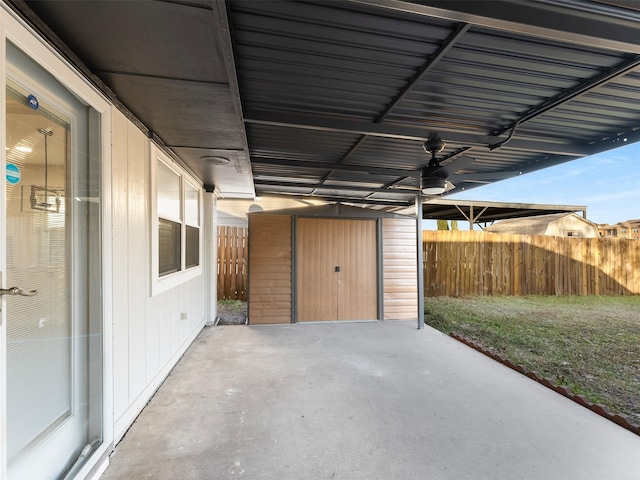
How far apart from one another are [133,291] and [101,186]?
863 mm

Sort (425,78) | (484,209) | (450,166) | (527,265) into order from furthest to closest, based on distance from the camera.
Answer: (484,209)
(527,265)
(450,166)
(425,78)

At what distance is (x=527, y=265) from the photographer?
8023 mm

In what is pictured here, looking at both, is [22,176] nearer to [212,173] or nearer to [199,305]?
[212,173]

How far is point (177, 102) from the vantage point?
6.37 ft

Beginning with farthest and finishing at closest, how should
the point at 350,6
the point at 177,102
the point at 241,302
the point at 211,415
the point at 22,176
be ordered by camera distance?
the point at 241,302 → the point at 211,415 → the point at 177,102 → the point at 350,6 → the point at 22,176

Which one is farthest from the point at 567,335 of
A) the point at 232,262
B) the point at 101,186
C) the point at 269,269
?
the point at 232,262

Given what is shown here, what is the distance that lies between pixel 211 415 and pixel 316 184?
13.4ft

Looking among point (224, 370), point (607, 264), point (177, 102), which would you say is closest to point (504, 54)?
point (177, 102)

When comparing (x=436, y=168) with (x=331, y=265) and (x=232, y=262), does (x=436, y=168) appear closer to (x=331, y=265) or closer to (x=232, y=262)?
(x=331, y=265)

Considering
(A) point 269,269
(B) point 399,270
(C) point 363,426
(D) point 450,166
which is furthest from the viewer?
(B) point 399,270

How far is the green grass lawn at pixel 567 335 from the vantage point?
3.09 meters

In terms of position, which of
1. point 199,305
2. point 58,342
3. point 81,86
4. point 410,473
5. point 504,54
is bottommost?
point 410,473

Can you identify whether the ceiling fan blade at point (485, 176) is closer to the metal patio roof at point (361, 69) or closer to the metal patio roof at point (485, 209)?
the metal patio roof at point (361, 69)

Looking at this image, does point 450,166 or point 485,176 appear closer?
point 450,166
